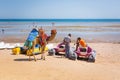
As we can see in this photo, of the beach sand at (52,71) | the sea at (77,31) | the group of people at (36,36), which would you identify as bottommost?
the sea at (77,31)

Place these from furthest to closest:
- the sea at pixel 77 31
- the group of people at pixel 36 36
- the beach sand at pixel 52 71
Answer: the sea at pixel 77 31 < the group of people at pixel 36 36 < the beach sand at pixel 52 71

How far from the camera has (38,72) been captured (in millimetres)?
12961

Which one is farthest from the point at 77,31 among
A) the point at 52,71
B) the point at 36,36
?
the point at 52,71

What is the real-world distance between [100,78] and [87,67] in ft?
7.15

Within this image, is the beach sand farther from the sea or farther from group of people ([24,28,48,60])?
the sea

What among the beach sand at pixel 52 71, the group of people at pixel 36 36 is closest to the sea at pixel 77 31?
the group of people at pixel 36 36

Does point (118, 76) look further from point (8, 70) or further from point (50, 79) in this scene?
point (8, 70)

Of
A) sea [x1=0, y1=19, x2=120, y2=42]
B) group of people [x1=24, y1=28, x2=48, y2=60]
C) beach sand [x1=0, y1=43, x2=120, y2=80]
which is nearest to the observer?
beach sand [x1=0, y1=43, x2=120, y2=80]

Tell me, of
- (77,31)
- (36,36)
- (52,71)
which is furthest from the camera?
(77,31)

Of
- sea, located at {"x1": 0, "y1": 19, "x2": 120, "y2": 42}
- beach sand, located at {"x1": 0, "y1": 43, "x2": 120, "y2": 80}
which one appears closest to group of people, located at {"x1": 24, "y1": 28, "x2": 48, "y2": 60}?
beach sand, located at {"x1": 0, "y1": 43, "x2": 120, "y2": 80}

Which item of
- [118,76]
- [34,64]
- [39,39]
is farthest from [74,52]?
[118,76]

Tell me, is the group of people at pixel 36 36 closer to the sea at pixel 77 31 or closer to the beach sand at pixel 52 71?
the beach sand at pixel 52 71

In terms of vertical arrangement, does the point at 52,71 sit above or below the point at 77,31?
above

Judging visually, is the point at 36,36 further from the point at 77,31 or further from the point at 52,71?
the point at 77,31
